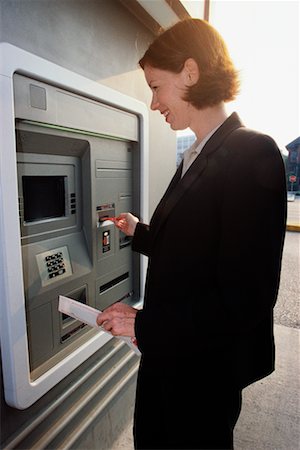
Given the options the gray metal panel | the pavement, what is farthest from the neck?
the pavement

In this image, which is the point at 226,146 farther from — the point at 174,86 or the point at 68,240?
the point at 68,240

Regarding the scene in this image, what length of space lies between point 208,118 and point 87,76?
724 mm

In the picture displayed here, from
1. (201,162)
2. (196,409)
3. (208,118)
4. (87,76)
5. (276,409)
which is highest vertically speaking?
(87,76)

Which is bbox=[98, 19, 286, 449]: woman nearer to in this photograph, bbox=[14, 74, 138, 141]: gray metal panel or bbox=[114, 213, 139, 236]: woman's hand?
bbox=[14, 74, 138, 141]: gray metal panel

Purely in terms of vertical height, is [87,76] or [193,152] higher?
[87,76]

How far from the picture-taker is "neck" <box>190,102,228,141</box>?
1.10 m

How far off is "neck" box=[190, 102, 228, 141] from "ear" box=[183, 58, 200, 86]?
0.09 m

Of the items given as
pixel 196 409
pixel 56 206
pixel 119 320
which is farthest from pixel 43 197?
pixel 196 409

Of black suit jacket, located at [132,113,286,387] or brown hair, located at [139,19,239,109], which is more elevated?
brown hair, located at [139,19,239,109]

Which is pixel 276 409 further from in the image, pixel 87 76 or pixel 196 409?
pixel 87 76

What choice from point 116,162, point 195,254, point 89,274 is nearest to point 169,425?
point 195,254

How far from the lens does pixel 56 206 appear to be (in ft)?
5.06

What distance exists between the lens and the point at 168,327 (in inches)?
→ 35.6

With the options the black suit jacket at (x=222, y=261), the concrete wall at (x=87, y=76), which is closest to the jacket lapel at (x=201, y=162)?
the black suit jacket at (x=222, y=261)
